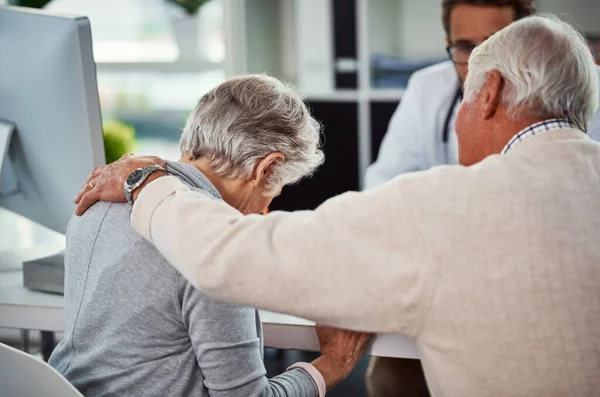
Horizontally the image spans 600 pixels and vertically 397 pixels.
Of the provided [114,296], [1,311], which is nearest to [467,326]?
[114,296]

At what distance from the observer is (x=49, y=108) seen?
5.60 ft

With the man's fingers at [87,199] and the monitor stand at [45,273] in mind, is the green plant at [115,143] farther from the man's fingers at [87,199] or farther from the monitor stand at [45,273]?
the man's fingers at [87,199]

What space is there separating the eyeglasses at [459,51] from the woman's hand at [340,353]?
51.8 inches

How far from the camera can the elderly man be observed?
1079 mm

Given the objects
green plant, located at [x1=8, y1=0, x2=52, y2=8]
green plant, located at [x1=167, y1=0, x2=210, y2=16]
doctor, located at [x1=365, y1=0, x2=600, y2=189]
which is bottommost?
doctor, located at [x1=365, y1=0, x2=600, y2=189]

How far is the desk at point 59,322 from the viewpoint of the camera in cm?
146

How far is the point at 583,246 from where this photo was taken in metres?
1.09

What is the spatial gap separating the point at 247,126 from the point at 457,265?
0.49 metres

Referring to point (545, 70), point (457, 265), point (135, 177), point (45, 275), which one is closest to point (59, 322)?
point (45, 275)

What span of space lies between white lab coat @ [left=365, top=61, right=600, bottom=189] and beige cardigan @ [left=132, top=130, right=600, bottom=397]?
1760mm

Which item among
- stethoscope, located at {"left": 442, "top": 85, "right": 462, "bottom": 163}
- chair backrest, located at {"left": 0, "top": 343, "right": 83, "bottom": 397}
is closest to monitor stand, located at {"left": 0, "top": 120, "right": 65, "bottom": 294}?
chair backrest, located at {"left": 0, "top": 343, "right": 83, "bottom": 397}

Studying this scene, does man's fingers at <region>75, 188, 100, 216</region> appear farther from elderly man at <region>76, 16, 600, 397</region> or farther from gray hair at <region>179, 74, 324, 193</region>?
Result: elderly man at <region>76, 16, 600, 397</region>

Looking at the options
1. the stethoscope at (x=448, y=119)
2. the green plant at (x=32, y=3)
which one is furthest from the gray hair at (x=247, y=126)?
the green plant at (x=32, y=3)

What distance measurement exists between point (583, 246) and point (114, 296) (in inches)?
27.4
